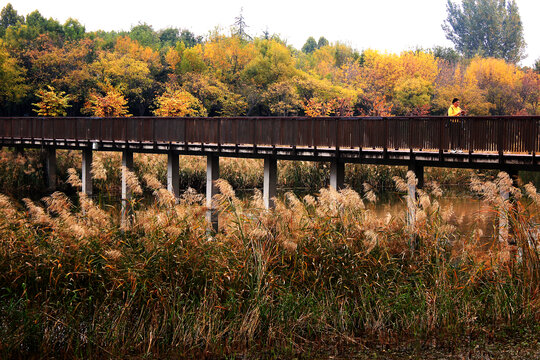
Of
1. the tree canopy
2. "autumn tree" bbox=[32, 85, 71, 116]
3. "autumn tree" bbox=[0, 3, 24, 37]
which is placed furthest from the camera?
"autumn tree" bbox=[0, 3, 24, 37]

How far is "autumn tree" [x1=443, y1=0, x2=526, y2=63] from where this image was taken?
123 m

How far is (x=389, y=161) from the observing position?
23.0 meters

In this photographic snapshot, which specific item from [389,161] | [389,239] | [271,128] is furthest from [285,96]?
[389,239]

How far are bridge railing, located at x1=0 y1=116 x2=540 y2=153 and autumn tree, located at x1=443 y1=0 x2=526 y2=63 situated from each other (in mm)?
98965

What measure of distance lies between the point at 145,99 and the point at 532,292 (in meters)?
58.8

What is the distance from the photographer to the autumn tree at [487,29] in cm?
12275

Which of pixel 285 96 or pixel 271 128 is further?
pixel 285 96

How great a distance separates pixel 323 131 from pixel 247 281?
15.5 metres

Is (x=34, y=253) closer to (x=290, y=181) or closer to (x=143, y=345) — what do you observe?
(x=143, y=345)

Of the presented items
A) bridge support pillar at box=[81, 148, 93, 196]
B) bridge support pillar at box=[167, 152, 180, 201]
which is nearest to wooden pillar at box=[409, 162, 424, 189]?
bridge support pillar at box=[167, 152, 180, 201]

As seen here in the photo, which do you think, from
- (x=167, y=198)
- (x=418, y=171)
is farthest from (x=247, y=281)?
(x=418, y=171)

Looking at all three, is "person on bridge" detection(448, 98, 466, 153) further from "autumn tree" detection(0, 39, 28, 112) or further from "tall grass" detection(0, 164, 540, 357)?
"autumn tree" detection(0, 39, 28, 112)

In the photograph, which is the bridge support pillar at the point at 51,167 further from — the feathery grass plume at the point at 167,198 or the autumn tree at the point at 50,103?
the feathery grass plume at the point at 167,198

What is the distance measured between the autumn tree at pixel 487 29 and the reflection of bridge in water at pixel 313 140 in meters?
98.8
